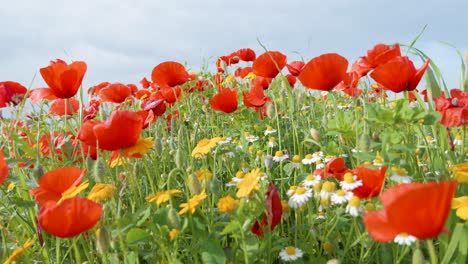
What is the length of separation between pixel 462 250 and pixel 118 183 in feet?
4.43

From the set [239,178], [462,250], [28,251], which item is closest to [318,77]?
[239,178]

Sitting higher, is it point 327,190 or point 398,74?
point 398,74

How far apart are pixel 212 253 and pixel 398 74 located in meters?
0.90

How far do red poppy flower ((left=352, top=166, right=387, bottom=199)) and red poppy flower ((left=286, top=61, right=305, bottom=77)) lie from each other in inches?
Result: 54.6

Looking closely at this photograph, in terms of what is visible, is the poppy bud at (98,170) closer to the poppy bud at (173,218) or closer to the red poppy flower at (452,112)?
the poppy bud at (173,218)

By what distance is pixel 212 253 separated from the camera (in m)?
1.39

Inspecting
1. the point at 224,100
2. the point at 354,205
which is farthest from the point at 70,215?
the point at 224,100

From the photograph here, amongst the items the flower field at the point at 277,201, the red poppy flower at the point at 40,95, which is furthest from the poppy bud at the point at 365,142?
the red poppy flower at the point at 40,95

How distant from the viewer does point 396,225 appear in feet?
3.14

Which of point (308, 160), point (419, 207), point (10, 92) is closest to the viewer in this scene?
point (419, 207)

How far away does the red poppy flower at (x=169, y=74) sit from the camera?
9.55ft

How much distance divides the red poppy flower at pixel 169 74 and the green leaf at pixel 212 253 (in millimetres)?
1650

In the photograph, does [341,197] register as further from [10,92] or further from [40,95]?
[10,92]

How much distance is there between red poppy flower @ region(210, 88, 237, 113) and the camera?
2732 millimetres
